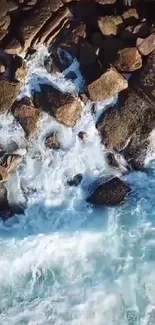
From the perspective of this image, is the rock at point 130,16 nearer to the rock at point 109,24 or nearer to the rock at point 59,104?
the rock at point 109,24

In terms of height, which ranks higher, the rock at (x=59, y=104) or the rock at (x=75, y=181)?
the rock at (x=59, y=104)

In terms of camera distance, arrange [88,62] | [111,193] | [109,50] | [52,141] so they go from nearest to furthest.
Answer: [111,193], [109,50], [88,62], [52,141]

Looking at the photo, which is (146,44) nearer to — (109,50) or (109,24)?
(109,50)

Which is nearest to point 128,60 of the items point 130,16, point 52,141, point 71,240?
point 130,16

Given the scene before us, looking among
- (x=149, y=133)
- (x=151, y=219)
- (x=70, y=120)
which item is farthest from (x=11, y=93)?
(x=151, y=219)

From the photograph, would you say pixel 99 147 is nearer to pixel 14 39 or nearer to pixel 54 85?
pixel 54 85

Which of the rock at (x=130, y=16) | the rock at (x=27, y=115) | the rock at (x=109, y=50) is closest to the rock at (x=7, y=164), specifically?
the rock at (x=27, y=115)
